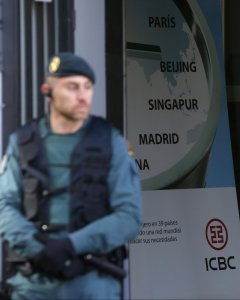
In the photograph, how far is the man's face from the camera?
318 cm

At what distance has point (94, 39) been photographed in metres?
4.84

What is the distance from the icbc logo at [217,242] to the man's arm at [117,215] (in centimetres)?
261

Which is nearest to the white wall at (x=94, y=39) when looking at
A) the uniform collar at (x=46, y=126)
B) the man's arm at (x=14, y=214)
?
the uniform collar at (x=46, y=126)

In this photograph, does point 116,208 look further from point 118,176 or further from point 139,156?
point 139,156

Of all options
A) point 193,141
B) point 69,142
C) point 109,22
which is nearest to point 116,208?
point 69,142

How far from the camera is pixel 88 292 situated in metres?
3.11

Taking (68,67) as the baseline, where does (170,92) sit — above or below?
below

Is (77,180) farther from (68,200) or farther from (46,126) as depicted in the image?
(46,126)

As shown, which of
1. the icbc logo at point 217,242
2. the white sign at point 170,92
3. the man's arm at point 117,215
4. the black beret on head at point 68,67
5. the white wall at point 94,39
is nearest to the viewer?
the man's arm at point 117,215

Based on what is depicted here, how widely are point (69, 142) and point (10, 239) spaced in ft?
1.73

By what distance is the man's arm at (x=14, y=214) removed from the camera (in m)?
3.11

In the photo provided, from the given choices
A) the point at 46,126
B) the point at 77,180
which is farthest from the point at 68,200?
the point at 46,126

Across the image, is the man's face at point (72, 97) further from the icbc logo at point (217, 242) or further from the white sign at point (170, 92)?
the icbc logo at point (217, 242)

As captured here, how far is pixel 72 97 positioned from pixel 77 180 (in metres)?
0.39
